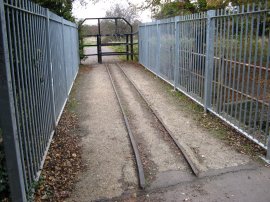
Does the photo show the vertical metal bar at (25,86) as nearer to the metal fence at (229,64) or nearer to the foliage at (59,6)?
the metal fence at (229,64)

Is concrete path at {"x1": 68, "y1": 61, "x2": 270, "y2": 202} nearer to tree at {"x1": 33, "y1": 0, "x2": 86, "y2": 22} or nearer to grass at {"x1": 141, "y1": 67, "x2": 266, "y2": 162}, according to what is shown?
grass at {"x1": 141, "y1": 67, "x2": 266, "y2": 162}

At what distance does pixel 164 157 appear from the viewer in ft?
15.6

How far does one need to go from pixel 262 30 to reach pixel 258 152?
199 cm

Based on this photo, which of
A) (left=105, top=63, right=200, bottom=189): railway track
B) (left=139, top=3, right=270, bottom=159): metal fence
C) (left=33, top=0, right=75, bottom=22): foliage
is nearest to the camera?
(left=105, top=63, right=200, bottom=189): railway track

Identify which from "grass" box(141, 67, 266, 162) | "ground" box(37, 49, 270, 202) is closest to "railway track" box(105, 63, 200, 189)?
"ground" box(37, 49, 270, 202)

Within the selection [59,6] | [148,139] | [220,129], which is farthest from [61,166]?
[59,6]

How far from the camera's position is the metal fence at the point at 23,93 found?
2781mm

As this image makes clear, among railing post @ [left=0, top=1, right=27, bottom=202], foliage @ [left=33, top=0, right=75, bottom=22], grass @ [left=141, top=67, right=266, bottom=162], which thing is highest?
foliage @ [left=33, top=0, right=75, bottom=22]

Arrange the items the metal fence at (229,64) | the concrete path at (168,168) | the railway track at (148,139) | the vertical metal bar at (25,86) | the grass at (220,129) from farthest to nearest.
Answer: the grass at (220,129), the metal fence at (229,64), the railway track at (148,139), the concrete path at (168,168), the vertical metal bar at (25,86)

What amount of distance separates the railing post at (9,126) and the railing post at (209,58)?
4.72 m

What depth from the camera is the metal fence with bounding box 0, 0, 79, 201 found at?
2.78 metres

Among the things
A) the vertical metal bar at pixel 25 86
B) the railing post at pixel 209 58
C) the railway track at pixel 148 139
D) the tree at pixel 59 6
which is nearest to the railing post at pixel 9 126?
the vertical metal bar at pixel 25 86

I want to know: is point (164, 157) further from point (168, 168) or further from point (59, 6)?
point (59, 6)

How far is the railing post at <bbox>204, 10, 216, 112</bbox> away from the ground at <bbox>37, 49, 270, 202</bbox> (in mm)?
490
